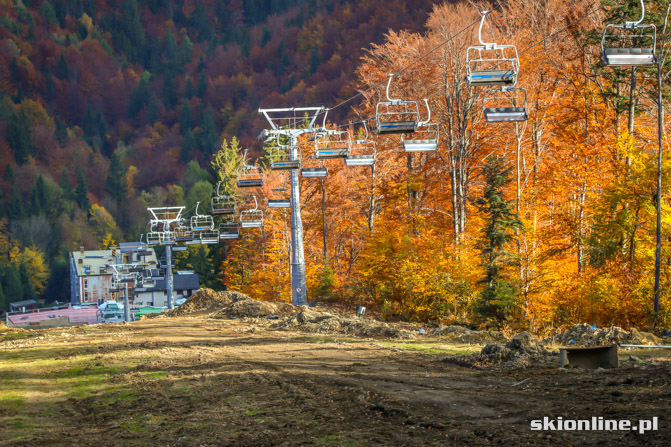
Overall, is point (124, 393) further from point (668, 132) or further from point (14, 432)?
point (668, 132)

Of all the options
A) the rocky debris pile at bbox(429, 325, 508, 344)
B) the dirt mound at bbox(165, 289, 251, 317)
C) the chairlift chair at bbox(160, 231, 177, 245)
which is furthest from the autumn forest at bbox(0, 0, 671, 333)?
the chairlift chair at bbox(160, 231, 177, 245)

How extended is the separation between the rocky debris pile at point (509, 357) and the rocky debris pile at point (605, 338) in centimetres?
197

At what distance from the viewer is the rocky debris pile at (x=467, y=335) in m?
21.7

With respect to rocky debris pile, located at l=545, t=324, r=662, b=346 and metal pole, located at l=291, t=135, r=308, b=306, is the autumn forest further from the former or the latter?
rocky debris pile, located at l=545, t=324, r=662, b=346

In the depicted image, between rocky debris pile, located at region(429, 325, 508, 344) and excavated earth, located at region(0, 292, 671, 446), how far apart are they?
2.8 inches

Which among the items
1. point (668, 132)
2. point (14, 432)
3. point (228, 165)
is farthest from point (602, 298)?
point (228, 165)

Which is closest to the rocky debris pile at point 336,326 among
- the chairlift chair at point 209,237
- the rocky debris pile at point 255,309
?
the rocky debris pile at point 255,309

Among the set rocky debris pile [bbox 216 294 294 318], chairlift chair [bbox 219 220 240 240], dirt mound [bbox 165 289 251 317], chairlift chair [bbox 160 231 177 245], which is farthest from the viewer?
chairlift chair [bbox 160 231 177 245]

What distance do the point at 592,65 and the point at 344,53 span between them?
9729 centimetres

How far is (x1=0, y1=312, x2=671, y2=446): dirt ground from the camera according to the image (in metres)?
10.9

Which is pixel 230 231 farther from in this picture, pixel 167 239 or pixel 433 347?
pixel 433 347

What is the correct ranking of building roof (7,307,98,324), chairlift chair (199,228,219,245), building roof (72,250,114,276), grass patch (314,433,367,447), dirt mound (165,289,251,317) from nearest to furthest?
grass patch (314,433,367,447), dirt mound (165,289,251,317), chairlift chair (199,228,219,245), building roof (7,307,98,324), building roof (72,250,114,276)

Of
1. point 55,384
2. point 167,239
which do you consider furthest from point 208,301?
point 55,384

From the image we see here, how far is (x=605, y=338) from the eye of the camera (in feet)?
60.1
